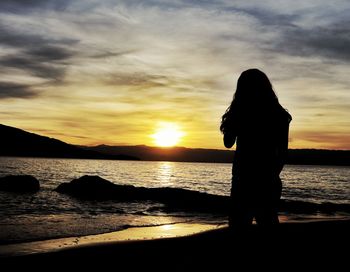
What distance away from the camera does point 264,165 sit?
3998 millimetres

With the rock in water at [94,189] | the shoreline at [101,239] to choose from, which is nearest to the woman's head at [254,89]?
the shoreline at [101,239]

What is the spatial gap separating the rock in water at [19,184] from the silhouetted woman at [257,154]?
28.5m

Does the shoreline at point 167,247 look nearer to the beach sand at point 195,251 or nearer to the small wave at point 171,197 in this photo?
the beach sand at point 195,251

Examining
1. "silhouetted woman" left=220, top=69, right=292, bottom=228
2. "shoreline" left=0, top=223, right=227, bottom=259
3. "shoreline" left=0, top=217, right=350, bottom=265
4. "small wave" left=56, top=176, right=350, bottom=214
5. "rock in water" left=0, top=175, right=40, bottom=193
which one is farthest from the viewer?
"rock in water" left=0, top=175, right=40, bottom=193

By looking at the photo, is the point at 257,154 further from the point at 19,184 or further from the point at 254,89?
the point at 19,184

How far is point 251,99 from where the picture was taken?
419 cm

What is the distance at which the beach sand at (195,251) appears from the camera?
4168 millimetres

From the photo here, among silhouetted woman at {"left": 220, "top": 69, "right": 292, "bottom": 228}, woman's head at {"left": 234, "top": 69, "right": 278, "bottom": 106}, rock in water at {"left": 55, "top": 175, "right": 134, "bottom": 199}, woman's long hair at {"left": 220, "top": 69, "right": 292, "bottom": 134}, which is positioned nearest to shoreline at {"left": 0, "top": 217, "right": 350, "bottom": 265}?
silhouetted woman at {"left": 220, "top": 69, "right": 292, "bottom": 228}

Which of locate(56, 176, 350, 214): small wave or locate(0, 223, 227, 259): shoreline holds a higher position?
locate(0, 223, 227, 259): shoreline

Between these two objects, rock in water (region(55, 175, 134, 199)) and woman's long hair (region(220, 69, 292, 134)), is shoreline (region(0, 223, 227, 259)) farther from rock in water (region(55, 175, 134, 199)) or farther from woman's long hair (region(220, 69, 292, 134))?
rock in water (region(55, 175, 134, 199))

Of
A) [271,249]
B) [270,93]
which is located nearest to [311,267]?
[271,249]

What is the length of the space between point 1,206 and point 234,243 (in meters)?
18.4

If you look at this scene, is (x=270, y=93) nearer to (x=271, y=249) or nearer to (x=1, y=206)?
(x=271, y=249)

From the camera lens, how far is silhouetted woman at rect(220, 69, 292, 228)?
3.99 meters
